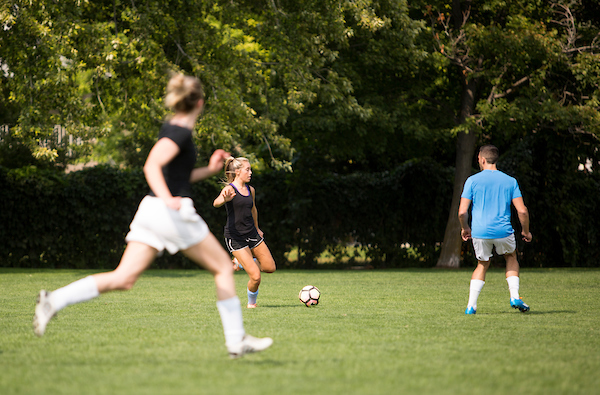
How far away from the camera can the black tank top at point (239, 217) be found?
29.5ft

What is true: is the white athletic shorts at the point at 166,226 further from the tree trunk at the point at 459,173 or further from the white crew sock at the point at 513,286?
the tree trunk at the point at 459,173

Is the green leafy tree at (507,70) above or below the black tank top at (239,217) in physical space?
above

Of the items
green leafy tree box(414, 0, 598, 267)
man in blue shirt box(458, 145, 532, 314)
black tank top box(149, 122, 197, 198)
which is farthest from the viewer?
green leafy tree box(414, 0, 598, 267)

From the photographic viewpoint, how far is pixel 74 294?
4699mm

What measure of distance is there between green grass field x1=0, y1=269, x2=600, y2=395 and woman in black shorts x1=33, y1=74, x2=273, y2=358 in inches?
16.6

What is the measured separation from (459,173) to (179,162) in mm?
15218

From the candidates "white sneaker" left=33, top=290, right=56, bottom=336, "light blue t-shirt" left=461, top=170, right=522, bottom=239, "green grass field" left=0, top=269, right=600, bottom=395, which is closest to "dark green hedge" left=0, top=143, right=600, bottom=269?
"green grass field" left=0, top=269, right=600, bottom=395

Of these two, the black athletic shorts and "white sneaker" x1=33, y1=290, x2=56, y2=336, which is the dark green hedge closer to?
the black athletic shorts

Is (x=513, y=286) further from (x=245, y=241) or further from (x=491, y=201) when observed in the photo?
(x=245, y=241)

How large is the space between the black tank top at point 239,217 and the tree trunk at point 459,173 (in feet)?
36.0

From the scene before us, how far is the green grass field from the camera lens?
4.20 metres

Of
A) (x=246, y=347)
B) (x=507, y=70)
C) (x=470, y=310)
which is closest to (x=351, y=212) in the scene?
(x=507, y=70)

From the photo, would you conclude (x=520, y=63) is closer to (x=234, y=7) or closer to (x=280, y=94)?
(x=280, y=94)

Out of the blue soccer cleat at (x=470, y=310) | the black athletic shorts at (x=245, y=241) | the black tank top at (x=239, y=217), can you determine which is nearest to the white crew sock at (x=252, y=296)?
the black athletic shorts at (x=245, y=241)
